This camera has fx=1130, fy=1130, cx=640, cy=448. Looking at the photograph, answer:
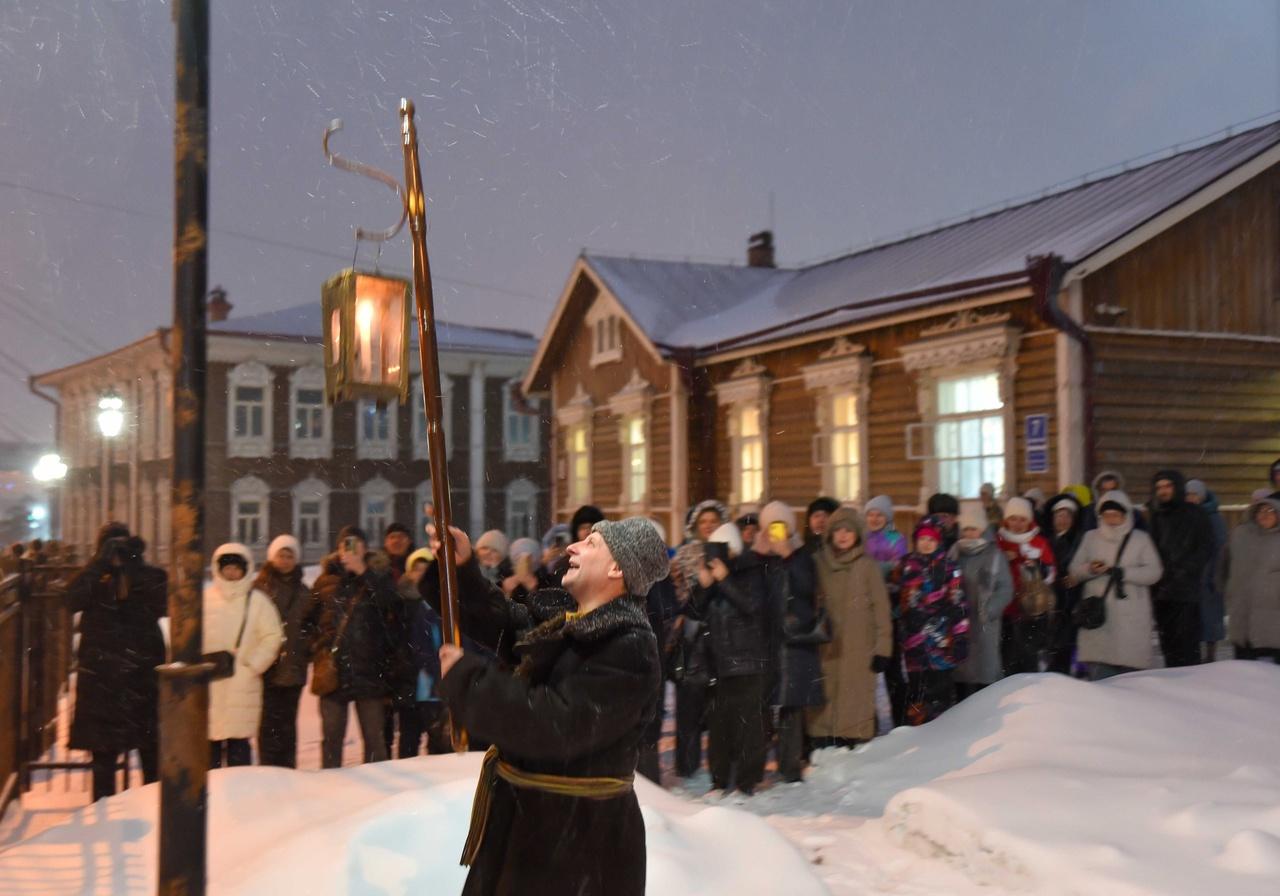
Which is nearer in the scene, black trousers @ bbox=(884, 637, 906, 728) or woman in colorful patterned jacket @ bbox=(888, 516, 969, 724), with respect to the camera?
woman in colorful patterned jacket @ bbox=(888, 516, 969, 724)

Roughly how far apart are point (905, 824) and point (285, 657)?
3.98 meters

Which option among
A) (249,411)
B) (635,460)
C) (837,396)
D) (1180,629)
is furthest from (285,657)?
(249,411)

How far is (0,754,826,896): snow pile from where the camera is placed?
4.55 metres

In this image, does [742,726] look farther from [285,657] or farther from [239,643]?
[239,643]

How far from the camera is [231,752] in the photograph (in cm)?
723

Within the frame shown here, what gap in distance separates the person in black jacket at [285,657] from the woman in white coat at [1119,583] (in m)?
5.80

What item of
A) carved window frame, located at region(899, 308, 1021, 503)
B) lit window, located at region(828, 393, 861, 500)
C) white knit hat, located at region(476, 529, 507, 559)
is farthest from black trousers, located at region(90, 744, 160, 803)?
lit window, located at region(828, 393, 861, 500)

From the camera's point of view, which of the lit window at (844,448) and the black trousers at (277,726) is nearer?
the black trousers at (277,726)

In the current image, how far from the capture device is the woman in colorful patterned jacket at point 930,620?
7.96 metres

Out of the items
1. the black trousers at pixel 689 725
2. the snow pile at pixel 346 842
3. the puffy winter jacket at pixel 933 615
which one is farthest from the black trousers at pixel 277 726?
the puffy winter jacket at pixel 933 615

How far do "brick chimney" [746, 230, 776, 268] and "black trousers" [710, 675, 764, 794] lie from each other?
1975 centimetres

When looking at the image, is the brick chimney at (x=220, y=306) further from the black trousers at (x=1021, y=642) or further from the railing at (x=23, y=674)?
the black trousers at (x=1021, y=642)

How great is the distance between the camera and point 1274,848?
495 centimetres

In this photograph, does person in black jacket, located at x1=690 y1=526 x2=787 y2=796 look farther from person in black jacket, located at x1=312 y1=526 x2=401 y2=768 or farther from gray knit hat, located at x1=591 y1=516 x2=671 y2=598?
gray knit hat, located at x1=591 y1=516 x2=671 y2=598
